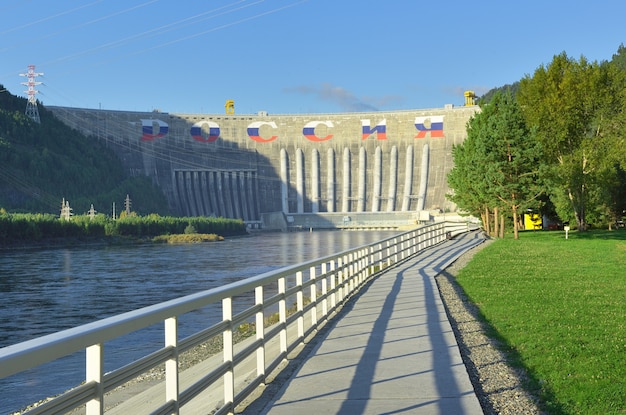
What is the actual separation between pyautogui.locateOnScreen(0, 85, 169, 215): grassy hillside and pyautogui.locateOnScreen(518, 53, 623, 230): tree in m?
94.2

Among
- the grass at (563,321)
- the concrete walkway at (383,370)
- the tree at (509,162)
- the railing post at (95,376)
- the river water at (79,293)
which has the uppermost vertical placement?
the tree at (509,162)

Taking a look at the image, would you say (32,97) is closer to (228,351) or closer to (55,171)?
(55,171)

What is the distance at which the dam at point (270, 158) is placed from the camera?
572 feet

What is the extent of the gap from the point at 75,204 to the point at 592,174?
106 metres

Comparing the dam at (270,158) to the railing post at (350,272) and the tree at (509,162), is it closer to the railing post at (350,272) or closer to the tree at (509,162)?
the tree at (509,162)

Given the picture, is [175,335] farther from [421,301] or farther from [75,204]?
[75,204]

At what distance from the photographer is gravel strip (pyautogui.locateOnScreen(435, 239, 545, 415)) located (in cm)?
883

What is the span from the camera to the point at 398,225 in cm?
16850

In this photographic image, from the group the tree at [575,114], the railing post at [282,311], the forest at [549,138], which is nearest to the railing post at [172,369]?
the railing post at [282,311]

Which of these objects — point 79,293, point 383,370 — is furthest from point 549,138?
point 383,370

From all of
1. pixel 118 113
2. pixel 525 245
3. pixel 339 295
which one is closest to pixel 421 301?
pixel 339 295

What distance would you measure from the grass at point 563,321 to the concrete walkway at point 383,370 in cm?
115

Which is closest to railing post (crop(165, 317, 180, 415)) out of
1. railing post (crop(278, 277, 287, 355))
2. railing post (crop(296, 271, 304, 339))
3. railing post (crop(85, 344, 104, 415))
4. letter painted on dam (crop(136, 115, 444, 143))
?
railing post (crop(85, 344, 104, 415))

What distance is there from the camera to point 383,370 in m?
10.4
